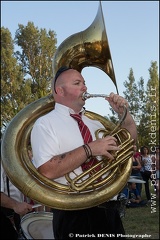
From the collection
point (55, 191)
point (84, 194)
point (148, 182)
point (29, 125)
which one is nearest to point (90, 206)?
point (84, 194)

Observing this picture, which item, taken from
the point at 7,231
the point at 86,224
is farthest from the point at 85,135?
the point at 7,231

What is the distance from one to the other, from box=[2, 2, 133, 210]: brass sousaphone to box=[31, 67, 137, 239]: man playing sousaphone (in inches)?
3.1

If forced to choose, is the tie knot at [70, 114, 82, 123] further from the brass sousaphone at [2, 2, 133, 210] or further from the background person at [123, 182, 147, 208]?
the background person at [123, 182, 147, 208]

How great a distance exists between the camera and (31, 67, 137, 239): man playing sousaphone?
2.16m

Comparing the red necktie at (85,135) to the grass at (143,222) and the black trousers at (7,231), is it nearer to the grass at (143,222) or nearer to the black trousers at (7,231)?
the black trousers at (7,231)

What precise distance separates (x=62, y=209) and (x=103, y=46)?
1400 mm

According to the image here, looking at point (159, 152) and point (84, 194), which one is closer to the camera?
point (84, 194)

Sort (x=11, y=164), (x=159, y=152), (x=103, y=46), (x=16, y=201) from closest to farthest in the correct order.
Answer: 1. (x=11, y=164)
2. (x=103, y=46)
3. (x=16, y=201)
4. (x=159, y=152)

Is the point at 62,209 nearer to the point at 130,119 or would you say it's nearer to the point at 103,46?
the point at 130,119

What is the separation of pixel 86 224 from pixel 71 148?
47 centimetres

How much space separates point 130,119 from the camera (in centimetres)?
260

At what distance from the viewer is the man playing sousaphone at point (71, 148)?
216cm

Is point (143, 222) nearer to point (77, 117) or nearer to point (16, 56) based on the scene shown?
point (77, 117)

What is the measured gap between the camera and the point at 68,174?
2.27 meters
